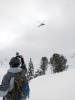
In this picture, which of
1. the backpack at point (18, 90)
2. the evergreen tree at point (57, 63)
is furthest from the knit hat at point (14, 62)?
the evergreen tree at point (57, 63)

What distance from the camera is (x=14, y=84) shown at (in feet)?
27.8

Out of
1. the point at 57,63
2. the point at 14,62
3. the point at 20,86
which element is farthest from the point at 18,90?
the point at 57,63

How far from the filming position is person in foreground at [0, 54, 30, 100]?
837 cm

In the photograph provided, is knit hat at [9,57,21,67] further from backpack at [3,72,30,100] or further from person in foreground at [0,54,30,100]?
backpack at [3,72,30,100]

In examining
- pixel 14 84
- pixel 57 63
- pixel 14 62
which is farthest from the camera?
pixel 57 63

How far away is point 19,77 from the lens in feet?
28.0

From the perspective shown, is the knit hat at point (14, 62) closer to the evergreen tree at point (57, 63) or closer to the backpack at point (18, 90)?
the backpack at point (18, 90)

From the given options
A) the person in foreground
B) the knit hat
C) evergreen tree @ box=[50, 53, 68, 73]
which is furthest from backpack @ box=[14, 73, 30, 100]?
evergreen tree @ box=[50, 53, 68, 73]

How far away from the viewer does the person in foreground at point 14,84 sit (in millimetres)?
8366

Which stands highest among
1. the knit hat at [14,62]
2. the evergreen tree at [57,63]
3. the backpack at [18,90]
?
the evergreen tree at [57,63]

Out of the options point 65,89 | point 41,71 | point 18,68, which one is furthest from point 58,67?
point 18,68

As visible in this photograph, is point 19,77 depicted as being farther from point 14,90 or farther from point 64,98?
point 64,98

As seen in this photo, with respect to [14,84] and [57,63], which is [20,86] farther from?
[57,63]

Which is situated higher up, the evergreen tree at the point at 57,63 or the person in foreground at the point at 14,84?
the evergreen tree at the point at 57,63
